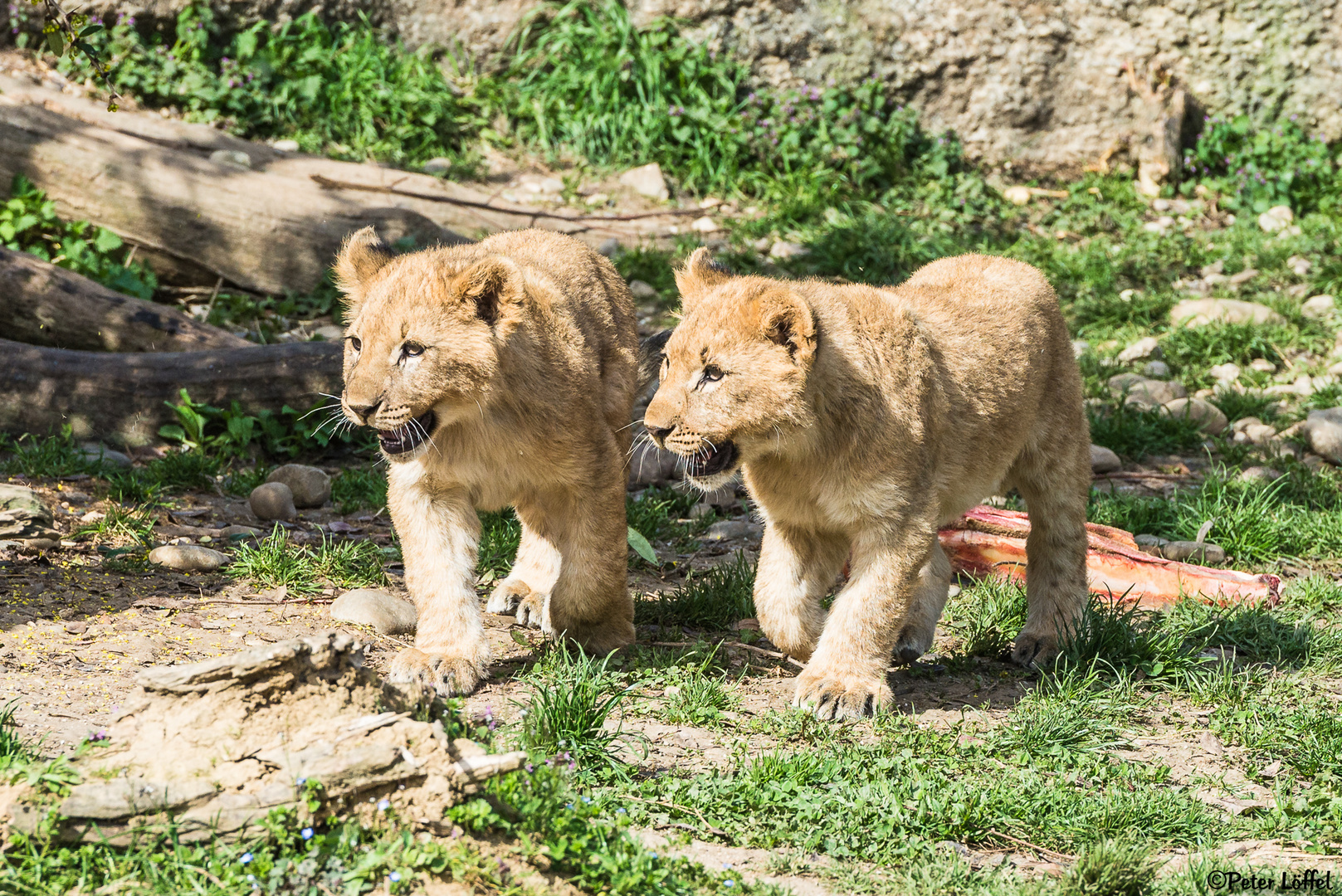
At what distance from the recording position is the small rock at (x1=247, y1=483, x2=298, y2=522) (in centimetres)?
736

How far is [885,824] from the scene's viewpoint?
168 inches

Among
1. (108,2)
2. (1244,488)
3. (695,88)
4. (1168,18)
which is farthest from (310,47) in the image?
(1244,488)

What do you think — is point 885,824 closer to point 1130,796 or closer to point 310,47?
point 1130,796

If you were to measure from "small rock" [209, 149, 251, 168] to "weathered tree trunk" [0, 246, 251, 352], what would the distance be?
232cm

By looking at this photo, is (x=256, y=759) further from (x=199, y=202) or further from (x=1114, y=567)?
(x=199, y=202)

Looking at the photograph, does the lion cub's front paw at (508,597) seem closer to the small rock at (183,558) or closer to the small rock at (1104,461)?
the small rock at (183,558)

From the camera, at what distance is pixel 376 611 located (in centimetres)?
598

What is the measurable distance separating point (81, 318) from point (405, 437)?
4.61 meters

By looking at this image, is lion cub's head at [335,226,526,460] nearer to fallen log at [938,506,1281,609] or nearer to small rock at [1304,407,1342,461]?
fallen log at [938,506,1281,609]

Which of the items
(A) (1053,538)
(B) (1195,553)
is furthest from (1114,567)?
(A) (1053,538)

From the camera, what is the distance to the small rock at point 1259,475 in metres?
8.14

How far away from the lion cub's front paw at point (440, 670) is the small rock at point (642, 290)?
5638 millimetres

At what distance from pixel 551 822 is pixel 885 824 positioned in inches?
45.2

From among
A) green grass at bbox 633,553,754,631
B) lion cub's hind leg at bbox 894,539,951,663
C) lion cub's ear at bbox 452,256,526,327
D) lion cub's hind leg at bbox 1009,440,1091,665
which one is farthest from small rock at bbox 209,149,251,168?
lion cub's hind leg at bbox 1009,440,1091,665
